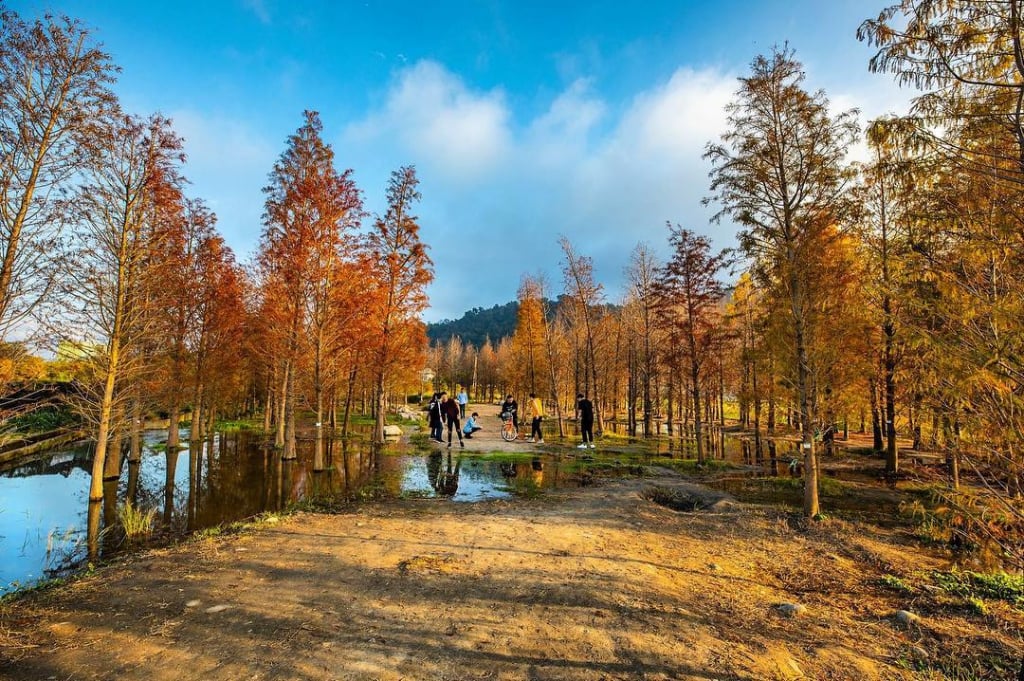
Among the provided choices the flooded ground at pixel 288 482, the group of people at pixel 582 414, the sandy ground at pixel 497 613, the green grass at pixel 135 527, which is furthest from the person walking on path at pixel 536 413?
the green grass at pixel 135 527

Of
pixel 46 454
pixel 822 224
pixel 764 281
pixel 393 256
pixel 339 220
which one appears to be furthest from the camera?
pixel 393 256

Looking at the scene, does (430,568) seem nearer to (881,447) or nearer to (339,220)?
(339,220)

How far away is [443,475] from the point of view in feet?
50.6

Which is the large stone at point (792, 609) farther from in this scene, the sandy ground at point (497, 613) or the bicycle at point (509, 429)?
the bicycle at point (509, 429)

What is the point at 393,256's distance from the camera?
22453 mm

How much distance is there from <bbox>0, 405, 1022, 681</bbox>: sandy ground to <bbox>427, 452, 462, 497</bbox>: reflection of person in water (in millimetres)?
4300

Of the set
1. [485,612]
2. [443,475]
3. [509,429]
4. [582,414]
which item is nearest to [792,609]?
[485,612]

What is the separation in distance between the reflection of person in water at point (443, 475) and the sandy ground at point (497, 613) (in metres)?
4.30

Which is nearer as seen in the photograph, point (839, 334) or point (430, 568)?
point (430, 568)

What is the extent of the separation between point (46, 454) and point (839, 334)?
32.0 m

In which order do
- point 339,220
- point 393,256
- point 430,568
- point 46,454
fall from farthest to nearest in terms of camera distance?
1. point 393,256
2. point 46,454
3. point 339,220
4. point 430,568

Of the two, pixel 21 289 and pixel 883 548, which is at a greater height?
pixel 21 289

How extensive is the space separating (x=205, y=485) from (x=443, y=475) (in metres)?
7.44

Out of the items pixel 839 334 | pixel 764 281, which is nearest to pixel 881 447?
pixel 839 334
